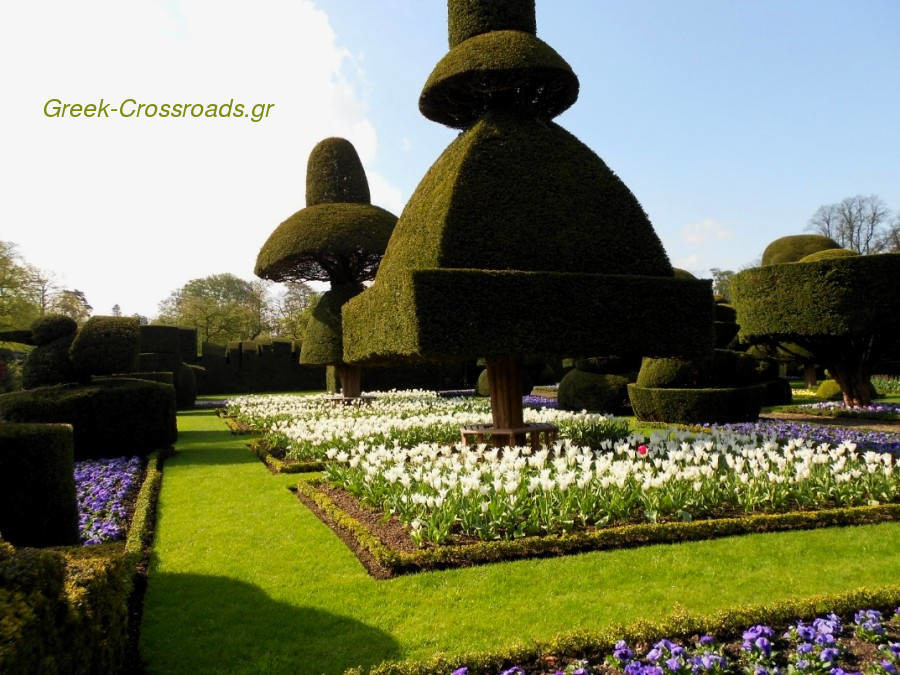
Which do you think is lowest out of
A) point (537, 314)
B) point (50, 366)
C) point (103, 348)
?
point (50, 366)

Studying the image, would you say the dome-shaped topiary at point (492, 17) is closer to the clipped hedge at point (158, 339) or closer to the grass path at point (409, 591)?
the grass path at point (409, 591)

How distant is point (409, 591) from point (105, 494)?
545cm

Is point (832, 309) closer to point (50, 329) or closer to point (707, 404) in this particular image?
point (707, 404)

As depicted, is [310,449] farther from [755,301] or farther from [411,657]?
[755,301]

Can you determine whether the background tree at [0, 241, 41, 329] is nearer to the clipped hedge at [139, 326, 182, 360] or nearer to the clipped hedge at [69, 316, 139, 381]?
the clipped hedge at [139, 326, 182, 360]

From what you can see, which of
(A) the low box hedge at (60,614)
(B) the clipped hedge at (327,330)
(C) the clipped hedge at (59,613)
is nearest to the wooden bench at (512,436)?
(A) the low box hedge at (60,614)

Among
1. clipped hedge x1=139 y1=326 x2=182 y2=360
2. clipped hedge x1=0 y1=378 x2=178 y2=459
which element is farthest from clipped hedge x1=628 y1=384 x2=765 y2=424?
clipped hedge x1=139 y1=326 x2=182 y2=360

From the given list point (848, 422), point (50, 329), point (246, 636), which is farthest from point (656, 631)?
point (848, 422)

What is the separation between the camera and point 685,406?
1528cm

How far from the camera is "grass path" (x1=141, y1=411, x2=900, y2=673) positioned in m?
3.88

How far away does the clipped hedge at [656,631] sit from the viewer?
3349mm

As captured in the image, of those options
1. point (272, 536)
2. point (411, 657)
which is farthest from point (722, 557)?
point (272, 536)

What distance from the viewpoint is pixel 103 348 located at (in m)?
12.0

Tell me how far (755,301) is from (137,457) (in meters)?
16.9
